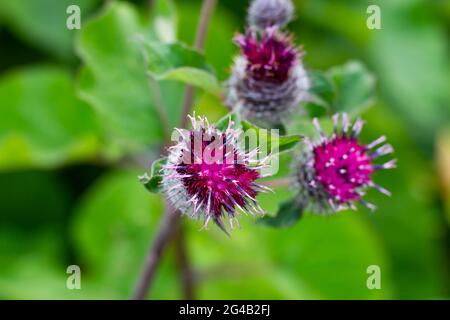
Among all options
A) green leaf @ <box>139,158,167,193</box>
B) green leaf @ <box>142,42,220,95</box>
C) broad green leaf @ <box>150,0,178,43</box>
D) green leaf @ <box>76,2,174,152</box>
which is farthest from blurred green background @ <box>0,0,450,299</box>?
green leaf @ <box>139,158,167,193</box>

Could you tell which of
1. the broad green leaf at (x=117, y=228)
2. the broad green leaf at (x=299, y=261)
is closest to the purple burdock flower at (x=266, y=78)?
the broad green leaf at (x=299, y=261)

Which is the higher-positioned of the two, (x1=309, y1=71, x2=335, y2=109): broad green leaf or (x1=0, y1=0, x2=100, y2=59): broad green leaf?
(x1=0, y1=0, x2=100, y2=59): broad green leaf

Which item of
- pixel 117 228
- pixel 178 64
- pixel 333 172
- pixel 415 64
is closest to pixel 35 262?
pixel 117 228

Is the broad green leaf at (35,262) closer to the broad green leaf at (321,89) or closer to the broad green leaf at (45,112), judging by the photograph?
the broad green leaf at (45,112)

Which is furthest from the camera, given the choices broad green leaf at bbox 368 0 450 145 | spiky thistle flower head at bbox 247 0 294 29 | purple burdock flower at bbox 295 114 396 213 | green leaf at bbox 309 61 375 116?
broad green leaf at bbox 368 0 450 145

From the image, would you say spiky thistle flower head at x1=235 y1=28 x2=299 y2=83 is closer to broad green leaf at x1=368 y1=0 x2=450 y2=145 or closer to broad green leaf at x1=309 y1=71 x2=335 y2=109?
broad green leaf at x1=309 y1=71 x2=335 y2=109

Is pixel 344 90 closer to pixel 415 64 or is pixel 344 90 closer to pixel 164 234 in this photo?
pixel 164 234

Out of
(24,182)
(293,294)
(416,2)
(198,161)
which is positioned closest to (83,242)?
(24,182)
